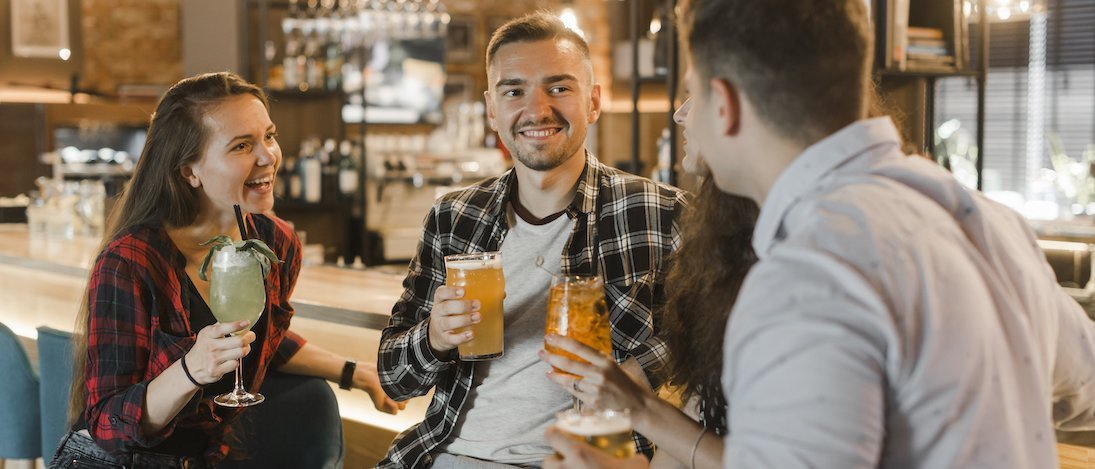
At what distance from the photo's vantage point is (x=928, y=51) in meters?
4.27

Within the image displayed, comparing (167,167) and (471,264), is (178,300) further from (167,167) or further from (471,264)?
(471,264)

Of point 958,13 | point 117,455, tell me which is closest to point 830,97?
point 117,455

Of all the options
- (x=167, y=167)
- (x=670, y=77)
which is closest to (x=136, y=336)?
(x=167, y=167)

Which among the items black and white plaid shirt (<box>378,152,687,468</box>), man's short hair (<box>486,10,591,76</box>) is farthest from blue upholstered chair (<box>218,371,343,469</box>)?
man's short hair (<box>486,10,591,76</box>)

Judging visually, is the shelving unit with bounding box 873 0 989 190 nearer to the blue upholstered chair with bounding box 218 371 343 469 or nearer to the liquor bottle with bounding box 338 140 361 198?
the blue upholstered chair with bounding box 218 371 343 469

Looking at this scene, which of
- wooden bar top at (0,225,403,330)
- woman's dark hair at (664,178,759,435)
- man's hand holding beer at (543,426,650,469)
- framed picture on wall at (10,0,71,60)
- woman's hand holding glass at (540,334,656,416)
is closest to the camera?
man's hand holding beer at (543,426,650,469)

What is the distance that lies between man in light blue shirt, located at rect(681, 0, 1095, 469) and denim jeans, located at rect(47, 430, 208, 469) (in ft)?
4.98

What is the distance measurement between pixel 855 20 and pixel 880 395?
0.41 m

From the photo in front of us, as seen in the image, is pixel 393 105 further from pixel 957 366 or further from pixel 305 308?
pixel 957 366

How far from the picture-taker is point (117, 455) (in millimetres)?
2176

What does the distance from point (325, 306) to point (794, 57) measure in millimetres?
1991

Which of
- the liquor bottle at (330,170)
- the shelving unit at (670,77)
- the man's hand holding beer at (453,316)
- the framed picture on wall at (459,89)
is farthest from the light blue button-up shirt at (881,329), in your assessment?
the framed picture on wall at (459,89)

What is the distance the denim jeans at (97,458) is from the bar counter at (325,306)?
420mm

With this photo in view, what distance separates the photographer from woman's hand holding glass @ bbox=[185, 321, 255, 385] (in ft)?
6.53
